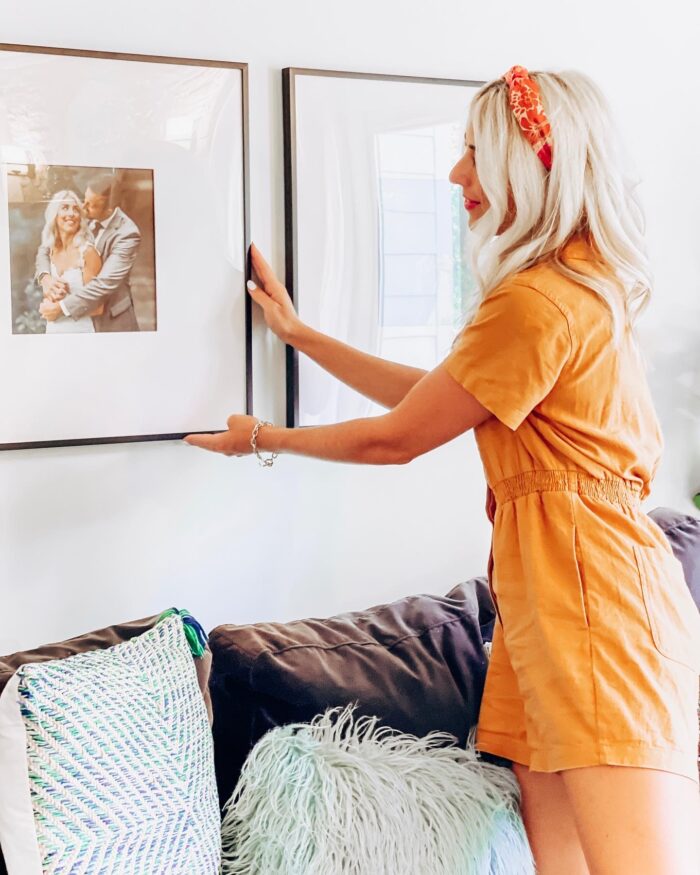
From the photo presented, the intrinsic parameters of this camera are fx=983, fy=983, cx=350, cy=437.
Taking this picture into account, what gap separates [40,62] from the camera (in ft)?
5.13

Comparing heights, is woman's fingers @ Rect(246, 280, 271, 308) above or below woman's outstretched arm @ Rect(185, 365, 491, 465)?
above

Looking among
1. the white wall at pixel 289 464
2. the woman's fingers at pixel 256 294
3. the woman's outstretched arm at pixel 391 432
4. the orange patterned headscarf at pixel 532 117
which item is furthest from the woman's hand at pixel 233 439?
the orange patterned headscarf at pixel 532 117

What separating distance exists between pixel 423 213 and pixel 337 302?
0.82 ft

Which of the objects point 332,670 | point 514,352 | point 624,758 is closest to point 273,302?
point 514,352

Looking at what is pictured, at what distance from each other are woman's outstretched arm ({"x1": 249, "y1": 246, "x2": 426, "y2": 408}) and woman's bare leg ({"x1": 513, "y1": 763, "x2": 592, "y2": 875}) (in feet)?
2.23

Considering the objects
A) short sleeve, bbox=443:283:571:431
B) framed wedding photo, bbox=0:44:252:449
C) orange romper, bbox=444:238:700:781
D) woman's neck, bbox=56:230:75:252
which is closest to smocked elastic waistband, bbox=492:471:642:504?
orange romper, bbox=444:238:700:781

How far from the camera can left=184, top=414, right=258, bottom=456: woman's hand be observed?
1627mm

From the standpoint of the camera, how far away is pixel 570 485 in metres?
1.44

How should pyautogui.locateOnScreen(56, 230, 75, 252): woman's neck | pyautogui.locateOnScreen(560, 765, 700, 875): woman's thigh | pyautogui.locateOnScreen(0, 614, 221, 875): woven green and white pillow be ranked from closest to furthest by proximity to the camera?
pyautogui.locateOnScreen(0, 614, 221, 875): woven green and white pillow → pyautogui.locateOnScreen(560, 765, 700, 875): woman's thigh → pyautogui.locateOnScreen(56, 230, 75, 252): woman's neck

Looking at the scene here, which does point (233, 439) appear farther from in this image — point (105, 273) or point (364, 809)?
point (364, 809)

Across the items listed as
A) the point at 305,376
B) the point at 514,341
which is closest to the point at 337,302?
the point at 305,376

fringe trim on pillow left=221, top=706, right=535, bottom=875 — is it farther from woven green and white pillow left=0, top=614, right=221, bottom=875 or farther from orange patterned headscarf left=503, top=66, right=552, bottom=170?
orange patterned headscarf left=503, top=66, right=552, bottom=170

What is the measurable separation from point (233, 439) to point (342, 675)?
42cm

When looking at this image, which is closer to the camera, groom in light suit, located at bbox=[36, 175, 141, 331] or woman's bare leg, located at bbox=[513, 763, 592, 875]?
woman's bare leg, located at bbox=[513, 763, 592, 875]
